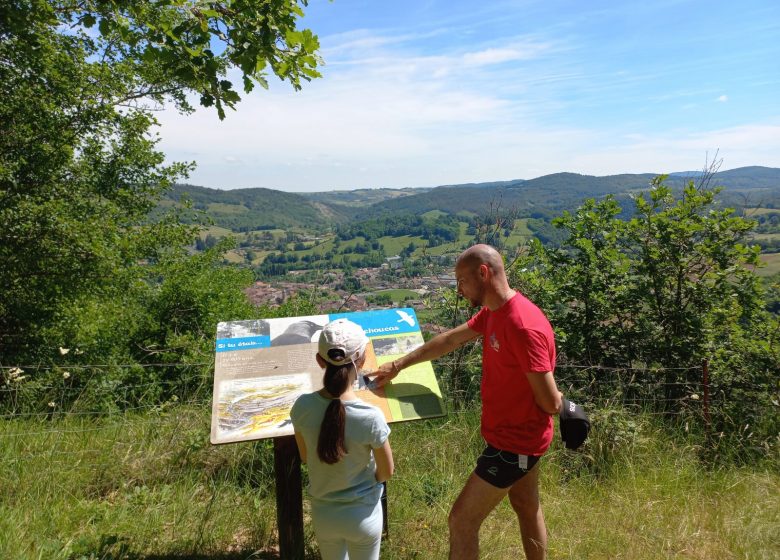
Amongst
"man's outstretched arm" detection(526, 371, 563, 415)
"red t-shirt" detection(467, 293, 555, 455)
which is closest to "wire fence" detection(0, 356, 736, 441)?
"red t-shirt" detection(467, 293, 555, 455)

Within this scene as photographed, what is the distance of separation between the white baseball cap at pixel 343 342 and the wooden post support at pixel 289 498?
2.91 ft

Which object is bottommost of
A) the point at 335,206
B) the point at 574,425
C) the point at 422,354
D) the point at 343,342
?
the point at 335,206

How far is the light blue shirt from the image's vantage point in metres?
2.02

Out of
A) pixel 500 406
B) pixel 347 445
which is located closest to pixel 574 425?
pixel 500 406

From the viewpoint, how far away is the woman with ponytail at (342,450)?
201 cm

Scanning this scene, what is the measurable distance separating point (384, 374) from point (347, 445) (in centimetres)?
86

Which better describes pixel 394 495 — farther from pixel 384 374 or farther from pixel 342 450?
pixel 342 450

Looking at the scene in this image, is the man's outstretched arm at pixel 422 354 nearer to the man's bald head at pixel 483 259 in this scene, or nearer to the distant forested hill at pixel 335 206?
the man's bald head at pixel 483 259

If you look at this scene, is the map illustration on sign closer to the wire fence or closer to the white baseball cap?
the white baseball cap

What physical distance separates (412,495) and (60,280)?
19.1 feet

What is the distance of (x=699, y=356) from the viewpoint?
4875mm

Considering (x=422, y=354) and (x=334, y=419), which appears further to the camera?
(x=422, y=354)

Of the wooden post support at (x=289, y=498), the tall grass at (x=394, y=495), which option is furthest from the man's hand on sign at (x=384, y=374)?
the tall grass at (x=394, y=495)

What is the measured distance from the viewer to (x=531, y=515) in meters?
2.57
